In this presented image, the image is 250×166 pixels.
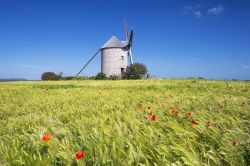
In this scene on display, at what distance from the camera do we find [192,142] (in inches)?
102

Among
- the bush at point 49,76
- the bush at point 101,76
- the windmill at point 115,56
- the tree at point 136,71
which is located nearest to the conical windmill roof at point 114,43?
the windmill at point 115,56

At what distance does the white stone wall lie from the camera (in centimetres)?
4362

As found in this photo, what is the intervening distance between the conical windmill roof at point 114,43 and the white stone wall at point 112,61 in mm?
601

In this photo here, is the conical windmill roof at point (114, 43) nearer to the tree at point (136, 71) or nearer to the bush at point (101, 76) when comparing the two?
the tree at point (136, 71)

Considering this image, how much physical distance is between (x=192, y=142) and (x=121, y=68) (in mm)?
42293

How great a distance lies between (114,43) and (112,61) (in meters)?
3.62

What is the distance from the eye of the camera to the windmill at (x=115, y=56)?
43.8m

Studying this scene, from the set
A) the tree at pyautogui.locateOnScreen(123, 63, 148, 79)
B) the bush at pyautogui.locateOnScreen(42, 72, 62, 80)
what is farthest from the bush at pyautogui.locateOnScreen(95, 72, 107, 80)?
the bush at pyautogui.locateOnScreen(42, 72, 62, 80)

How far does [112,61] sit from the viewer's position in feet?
144

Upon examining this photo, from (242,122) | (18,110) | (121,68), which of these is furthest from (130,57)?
(242,122)

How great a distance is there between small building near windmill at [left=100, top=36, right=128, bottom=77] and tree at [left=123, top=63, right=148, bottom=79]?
243 centimetres

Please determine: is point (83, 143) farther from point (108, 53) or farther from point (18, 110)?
point (108, 53)

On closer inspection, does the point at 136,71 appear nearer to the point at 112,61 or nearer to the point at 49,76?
the point at 112,61

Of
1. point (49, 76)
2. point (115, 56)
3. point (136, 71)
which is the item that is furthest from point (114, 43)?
point (49, 76)
